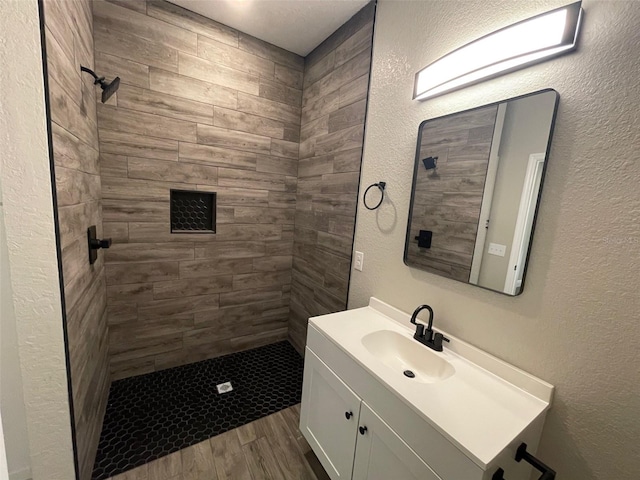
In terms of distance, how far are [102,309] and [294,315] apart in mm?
1465

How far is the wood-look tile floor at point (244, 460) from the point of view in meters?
1.41

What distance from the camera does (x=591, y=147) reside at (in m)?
0.85

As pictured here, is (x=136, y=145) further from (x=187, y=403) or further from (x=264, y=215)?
(x=187, y=403)

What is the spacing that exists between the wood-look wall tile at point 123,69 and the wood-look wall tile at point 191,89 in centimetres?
4

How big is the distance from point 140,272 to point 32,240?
1.04 metres

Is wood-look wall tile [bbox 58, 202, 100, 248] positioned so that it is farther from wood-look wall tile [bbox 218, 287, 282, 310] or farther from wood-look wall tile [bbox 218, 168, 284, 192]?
wood-look wall tile [bbox 218, 287, 282, 310]

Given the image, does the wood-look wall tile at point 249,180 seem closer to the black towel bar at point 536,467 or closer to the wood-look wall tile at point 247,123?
the wood-look wall tile at point 247,123

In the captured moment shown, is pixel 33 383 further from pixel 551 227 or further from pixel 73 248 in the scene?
pixel 551 227

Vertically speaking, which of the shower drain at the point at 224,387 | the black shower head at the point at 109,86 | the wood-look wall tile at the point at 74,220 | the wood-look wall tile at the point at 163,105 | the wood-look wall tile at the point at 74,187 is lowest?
the shower drain at the point at 224,387

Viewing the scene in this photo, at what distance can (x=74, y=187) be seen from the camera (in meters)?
1.21

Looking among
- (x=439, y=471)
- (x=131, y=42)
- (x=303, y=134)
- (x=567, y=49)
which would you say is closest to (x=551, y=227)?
(x=567, y=49)

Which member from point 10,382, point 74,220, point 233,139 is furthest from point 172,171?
point 10,382

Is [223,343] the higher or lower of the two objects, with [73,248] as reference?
lower

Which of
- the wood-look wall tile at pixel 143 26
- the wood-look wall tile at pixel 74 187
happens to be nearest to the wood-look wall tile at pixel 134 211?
the wood-look wall tile at pixel 74 187
